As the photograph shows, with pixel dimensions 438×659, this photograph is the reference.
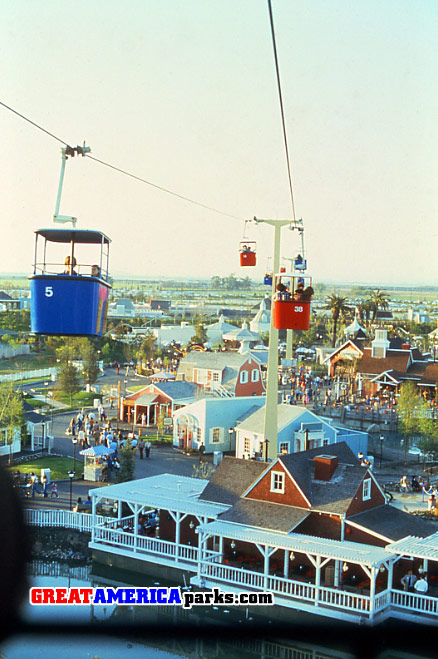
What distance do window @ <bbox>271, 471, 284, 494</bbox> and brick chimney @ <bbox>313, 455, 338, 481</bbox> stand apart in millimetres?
895

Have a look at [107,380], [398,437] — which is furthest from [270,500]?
[107,380]

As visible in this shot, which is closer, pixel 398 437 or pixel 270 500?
pixel 270 500

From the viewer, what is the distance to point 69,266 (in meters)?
11.3

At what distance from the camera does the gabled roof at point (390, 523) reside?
17.6 m

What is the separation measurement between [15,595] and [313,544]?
23.6 ft

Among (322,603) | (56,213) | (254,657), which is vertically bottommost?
(254,657)

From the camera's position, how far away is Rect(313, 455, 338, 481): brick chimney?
19.0 meters

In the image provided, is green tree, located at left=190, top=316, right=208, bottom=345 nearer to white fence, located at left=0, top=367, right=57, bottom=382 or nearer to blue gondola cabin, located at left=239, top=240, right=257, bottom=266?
white fence, located at left=0, top=367, right=57, bottom=382

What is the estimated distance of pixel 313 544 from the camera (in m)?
17.0

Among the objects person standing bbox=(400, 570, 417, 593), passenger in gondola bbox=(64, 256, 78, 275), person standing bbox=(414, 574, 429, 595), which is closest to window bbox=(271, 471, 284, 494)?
person standing bbox=(400, 570, 417, 593)

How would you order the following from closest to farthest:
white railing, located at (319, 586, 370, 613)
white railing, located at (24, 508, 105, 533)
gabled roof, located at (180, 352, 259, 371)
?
white railing, located at (319, 586, 370, 613), white railing, located at (24, 508, 105, 533), gabled roof, located at (180, 352, 259, 371)

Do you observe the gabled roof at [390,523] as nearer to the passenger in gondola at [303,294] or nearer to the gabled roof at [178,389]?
the passenger in gondola at [303,294]

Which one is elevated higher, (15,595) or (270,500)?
(270,500)

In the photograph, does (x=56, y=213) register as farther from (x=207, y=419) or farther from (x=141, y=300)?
(x=141, y=300)
